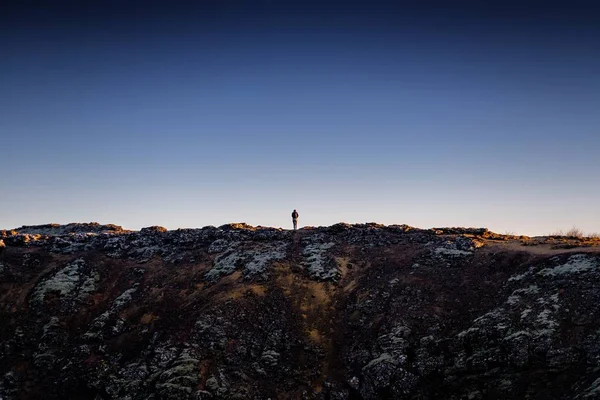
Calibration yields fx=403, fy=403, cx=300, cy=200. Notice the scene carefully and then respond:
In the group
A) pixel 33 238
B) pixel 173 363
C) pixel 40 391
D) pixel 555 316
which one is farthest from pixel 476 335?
pixel 33 238

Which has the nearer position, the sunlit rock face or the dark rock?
the sunlit rock face

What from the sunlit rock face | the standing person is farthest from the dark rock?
the standing person

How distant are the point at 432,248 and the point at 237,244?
24.7 metres

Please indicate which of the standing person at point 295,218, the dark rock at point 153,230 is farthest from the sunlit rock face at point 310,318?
the dark rock at point 153,230

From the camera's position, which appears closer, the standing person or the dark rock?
the standing person

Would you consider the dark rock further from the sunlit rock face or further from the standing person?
the standing person

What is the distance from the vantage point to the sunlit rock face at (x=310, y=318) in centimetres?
2861

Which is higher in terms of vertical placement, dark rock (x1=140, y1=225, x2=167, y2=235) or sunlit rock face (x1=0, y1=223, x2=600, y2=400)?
dark rock (x1=140, y1=225, x2=167, y2=235)

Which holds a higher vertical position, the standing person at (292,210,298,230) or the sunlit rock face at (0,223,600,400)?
the standing person at (292,210,298,230)

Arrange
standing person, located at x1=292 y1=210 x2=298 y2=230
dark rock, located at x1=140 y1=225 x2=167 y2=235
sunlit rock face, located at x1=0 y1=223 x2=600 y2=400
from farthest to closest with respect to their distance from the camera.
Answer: dark rock, located at x1=140 y1=225 x2=167 y2=235 < standing person, located at x1=292 y1=210 x2=298 y2=230 < sunlit rock face, located at x1=0 y1=223 x2=600 y2=400

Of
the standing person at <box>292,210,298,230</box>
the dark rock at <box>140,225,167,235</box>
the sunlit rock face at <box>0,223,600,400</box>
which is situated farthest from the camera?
the dark rock at <box>140,225,167,235</box>

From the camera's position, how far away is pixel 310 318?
3953 centimetres

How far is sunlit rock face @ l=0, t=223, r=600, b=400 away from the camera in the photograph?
2861cm

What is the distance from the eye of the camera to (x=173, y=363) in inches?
1357
